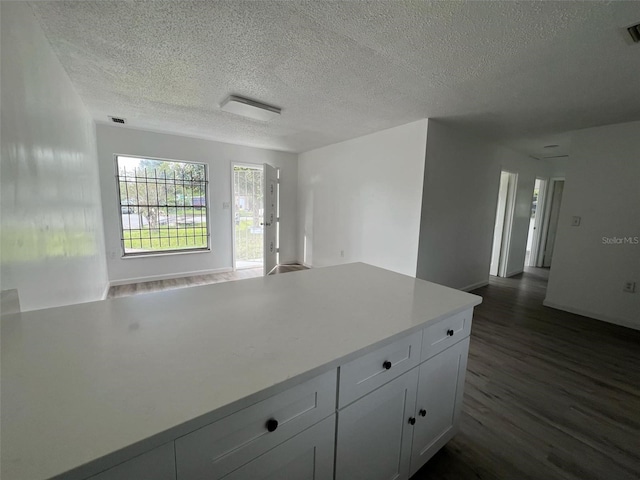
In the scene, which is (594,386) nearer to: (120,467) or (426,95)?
(426,95)

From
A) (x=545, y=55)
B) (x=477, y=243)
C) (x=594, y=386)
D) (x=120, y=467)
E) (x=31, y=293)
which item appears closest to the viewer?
(x=120, y=467)

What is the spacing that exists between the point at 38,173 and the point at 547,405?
353 cm

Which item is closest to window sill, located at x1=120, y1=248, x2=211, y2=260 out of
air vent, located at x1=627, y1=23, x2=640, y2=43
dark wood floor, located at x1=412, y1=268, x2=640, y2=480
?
dark wood floor, located at x1=412, y1=268, x2=640, y2=480

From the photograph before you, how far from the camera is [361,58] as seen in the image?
175 centimetres

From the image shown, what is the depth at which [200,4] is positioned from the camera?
133 centimetres

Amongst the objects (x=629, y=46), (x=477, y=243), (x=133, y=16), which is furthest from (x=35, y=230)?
(x=477, y=243)

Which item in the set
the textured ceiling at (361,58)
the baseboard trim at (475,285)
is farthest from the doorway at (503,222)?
the textured ceiling at (361,58)

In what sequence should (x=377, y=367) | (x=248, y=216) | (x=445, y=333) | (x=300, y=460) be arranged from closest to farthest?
(x=300, y=460)
(x=377, y=367)
(x=445, y=333)
(x=248, y=216)

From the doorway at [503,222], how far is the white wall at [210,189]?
13.0ft

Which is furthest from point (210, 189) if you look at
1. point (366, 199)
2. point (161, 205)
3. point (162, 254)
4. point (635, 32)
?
point (635, 32)

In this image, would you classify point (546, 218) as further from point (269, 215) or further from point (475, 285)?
point (269, 215)

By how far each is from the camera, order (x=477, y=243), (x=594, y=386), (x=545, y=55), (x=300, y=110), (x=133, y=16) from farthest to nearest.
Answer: (x=477, y=243), (x=300, y=110), (x=594, y=386), (x=545, y=55), (x=133, y=16)

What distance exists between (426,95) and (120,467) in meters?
2.85

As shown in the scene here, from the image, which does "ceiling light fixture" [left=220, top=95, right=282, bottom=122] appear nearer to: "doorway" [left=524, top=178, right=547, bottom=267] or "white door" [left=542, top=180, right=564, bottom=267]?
"doorway" [left=524, top=178, right=547, bottom=267]
